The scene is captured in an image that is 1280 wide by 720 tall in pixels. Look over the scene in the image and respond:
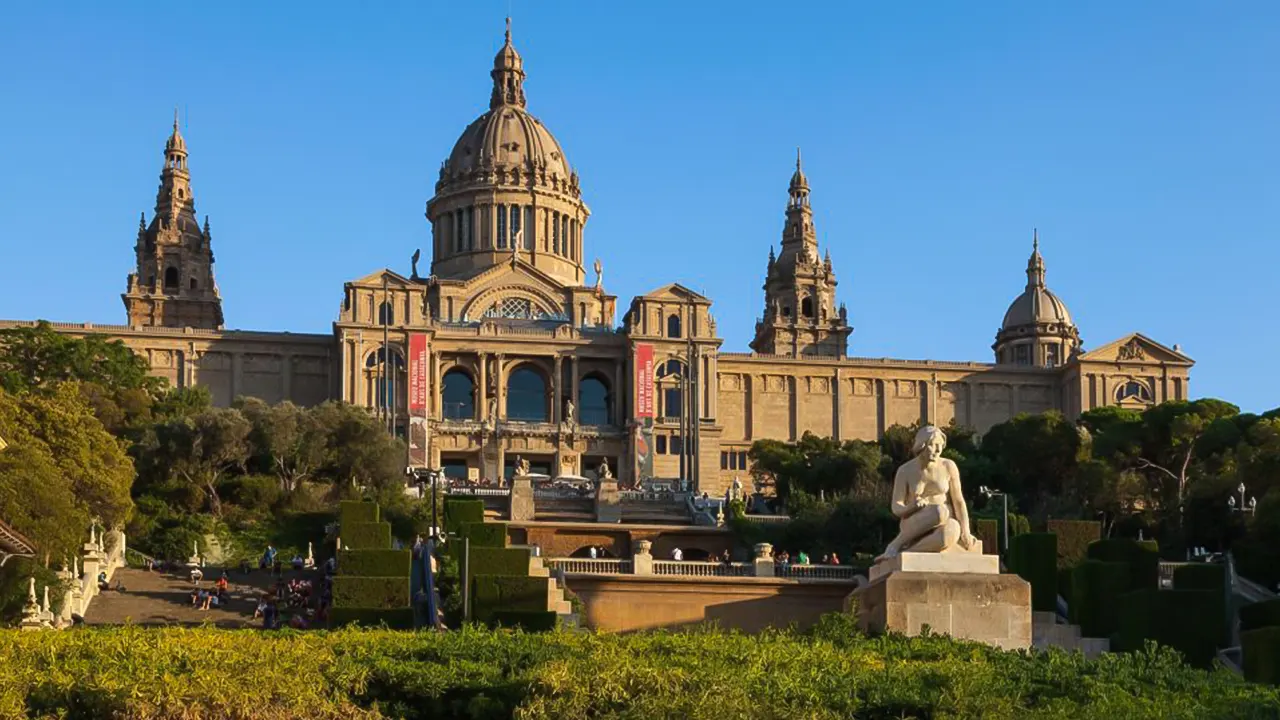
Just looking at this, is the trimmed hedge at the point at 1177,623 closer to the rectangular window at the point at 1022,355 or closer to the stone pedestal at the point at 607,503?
the stone pedestal at the point at 607,503

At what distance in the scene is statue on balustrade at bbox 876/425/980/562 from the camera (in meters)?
31.5

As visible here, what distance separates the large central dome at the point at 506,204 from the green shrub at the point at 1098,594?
255 ft

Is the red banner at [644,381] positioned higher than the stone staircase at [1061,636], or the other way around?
the red banner at [644,381]

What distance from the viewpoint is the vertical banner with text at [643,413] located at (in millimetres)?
107375

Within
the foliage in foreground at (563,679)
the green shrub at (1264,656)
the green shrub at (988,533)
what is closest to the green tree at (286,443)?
the green shrub at (988,533)

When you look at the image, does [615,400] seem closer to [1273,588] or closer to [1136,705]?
[1273,588]

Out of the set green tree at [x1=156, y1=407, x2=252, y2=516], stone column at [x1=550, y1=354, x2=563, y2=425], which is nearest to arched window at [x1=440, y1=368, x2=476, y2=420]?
stone column at [x1=550, y1=354, x2=563, y2=425]

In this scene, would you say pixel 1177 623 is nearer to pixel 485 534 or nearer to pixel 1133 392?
pixel 485 534

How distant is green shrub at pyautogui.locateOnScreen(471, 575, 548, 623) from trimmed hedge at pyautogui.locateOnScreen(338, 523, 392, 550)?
641 cm

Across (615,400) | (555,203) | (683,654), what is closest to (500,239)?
(555,203)

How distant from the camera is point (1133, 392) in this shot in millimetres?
120000

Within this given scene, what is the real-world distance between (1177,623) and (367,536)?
16.4 m

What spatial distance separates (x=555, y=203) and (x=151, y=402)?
1624 inches

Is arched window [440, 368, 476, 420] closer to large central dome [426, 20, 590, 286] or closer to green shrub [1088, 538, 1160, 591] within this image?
large central dome [426, 20, 590, 286]
